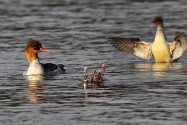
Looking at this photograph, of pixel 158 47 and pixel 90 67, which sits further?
pixel 158 47

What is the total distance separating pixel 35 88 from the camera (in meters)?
18.3

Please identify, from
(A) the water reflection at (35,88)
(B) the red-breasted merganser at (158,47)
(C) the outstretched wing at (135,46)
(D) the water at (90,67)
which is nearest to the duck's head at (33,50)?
(D) the water at (90,67)

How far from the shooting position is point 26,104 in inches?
629

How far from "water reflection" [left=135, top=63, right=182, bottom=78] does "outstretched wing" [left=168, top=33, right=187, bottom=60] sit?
2.37ft

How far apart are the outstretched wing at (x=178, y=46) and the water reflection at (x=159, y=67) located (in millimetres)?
721

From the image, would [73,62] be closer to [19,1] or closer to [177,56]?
[177,56]

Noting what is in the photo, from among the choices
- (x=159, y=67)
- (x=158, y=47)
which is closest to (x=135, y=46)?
(x=158, y=47)

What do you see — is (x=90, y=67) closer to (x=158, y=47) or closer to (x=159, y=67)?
(x=159, y=67)

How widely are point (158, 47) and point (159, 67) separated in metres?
1.19

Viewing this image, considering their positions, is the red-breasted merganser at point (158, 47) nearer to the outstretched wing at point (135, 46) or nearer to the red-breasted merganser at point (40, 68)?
the outstretched wing at point (135, 46)

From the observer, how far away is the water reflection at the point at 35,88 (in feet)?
54.9

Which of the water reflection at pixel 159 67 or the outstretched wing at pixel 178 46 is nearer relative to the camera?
the water reflection at pixel 159 67

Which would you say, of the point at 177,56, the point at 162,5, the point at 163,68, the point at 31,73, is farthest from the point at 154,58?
the point at 162,5

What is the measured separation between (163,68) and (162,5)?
18798 millimetres
